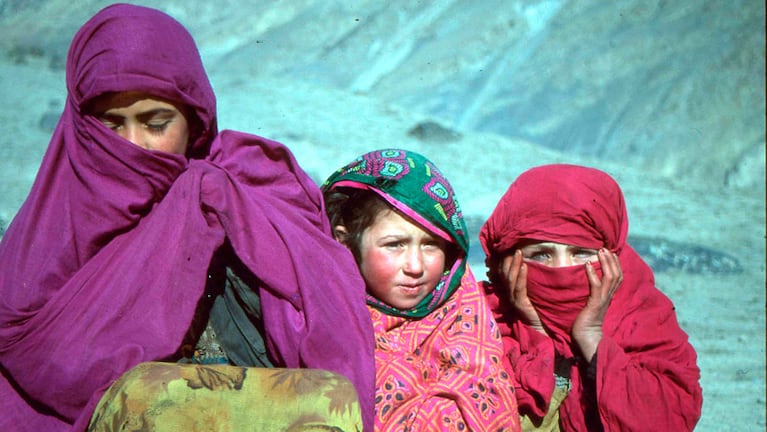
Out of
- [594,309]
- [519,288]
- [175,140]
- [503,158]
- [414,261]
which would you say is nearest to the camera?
[175,140]

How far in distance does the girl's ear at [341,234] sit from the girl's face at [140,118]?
747mm

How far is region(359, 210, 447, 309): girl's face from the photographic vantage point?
9.20 ft

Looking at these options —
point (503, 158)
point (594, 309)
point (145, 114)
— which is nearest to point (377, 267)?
point (594, 309)

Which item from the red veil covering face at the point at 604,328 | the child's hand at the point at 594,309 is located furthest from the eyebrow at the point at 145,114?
the child's hand at the point at 594,309

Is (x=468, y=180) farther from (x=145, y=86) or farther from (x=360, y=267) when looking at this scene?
(x=145, y=86)

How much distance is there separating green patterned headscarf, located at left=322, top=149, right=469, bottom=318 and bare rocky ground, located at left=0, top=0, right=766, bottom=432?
2.32 m

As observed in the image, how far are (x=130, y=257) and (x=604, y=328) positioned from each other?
172 cm

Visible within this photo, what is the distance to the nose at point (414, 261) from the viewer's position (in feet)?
9.09

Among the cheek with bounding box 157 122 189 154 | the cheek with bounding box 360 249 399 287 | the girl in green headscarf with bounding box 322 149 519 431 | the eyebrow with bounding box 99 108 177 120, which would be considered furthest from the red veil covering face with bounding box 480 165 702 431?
the eyebrow with bounding box 99 108 177 120

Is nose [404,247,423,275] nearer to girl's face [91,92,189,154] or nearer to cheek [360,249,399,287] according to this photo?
cheek [360,249,399,287]

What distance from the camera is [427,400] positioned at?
8.79 feet

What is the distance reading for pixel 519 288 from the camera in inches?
119

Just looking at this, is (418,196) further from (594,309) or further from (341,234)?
(594,309)

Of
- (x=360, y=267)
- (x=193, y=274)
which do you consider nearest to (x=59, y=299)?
(x=193, y=274)
